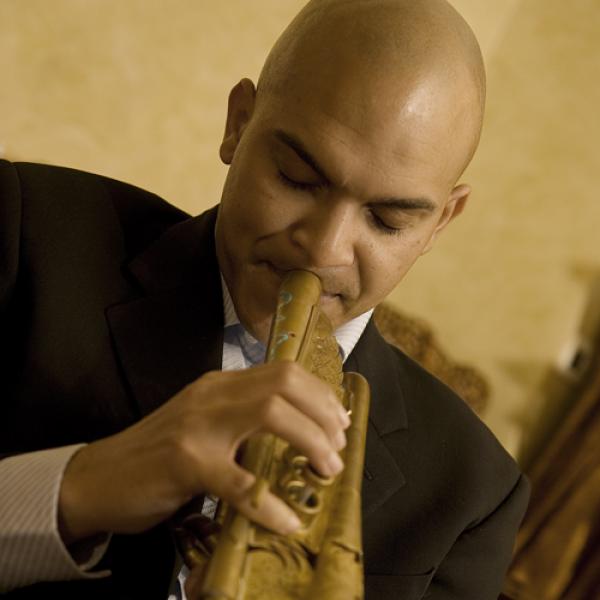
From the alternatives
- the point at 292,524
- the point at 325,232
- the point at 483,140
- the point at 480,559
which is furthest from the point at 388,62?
the point at 483,140

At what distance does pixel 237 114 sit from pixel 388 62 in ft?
0.93

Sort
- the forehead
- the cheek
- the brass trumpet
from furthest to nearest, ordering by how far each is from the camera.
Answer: the cheek
the forehead
the brass trumpet

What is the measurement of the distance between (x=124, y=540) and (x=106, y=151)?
149 cm

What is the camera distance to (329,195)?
929mm

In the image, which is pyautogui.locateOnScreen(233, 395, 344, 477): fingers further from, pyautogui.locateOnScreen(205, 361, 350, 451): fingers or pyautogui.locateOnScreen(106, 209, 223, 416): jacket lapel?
pyautogui.locateOnScreen(106, 209, 223, 416): jacket lapel

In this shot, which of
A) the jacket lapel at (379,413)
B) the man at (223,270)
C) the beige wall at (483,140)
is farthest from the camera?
the beige wall at (483,140)

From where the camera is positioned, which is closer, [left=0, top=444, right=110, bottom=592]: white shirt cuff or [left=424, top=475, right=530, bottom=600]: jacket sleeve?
[left=0, top=444, right=110, bottom=592]: white shirt cuff

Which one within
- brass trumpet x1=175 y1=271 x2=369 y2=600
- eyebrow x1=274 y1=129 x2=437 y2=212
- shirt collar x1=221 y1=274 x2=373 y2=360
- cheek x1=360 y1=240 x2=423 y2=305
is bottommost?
brass trumpet x1=175 y1=271 x2=369 y2=600

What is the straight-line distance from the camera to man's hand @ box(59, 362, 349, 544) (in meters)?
0.63

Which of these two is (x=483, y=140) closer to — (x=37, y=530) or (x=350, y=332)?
(x=350, y=332)

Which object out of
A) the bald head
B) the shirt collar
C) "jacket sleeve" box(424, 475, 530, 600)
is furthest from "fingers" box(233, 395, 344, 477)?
"jacket sleeve" box(424, 475, 530, 600)

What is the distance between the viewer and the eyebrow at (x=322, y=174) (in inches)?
36.1

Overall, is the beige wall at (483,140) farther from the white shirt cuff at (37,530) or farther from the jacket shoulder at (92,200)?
the white shirt cuff at (37,530)

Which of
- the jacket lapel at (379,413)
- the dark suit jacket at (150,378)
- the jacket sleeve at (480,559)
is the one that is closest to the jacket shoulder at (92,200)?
the dark suit jacket at (150,378)
